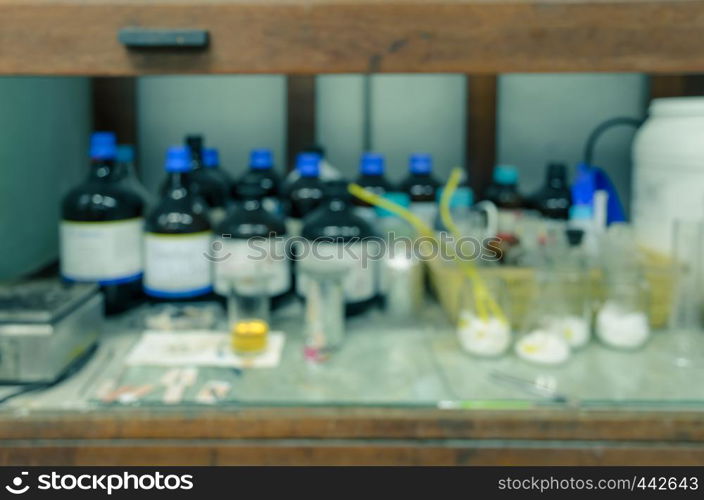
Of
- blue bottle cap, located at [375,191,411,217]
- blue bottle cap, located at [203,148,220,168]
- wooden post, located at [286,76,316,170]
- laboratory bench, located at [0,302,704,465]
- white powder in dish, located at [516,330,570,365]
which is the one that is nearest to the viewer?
laboratory bench, located at [0,302,704,465]

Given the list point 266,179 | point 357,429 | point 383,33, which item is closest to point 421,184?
point 266,179

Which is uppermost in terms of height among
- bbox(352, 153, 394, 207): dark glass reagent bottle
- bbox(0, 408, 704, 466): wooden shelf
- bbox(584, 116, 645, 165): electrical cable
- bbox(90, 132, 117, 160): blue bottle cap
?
bbox(584, 116, 645, 165): electrical cable

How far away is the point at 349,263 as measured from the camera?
92cm

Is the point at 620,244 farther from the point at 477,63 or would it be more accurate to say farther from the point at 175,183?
the point at 175,183

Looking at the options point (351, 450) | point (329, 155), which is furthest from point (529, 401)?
point (329, 155)

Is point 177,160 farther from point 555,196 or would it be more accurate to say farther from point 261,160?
point 555,196

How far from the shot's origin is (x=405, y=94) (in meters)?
1.28

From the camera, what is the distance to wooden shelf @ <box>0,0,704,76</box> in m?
0.70

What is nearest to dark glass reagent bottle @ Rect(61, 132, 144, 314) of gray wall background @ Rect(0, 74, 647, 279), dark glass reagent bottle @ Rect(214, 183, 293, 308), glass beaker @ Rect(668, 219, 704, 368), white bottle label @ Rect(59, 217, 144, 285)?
white bottle label @ Rect(59, 217, 144, 285)

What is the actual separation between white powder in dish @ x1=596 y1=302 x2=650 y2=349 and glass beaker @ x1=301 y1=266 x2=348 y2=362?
338 millimetres

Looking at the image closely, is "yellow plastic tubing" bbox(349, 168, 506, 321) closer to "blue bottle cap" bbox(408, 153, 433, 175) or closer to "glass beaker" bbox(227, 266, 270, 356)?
"blue bottle cap" bbox(408, 153, 433, 175)

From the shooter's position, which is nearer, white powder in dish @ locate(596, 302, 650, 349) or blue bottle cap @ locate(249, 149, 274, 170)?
white powder in dish @ locate(596, 302, 650, 349)

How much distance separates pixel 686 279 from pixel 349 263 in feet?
1.47

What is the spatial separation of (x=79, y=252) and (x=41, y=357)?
0.22 m
